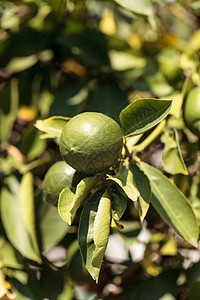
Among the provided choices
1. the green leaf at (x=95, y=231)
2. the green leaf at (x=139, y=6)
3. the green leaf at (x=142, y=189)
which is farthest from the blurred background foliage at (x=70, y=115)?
the green leaf at (x=95, y=231)

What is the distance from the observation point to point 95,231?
2.16 ft

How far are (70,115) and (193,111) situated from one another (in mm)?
363

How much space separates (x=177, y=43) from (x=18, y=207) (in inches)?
30.8

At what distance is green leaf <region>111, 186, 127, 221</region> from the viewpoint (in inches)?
27.1

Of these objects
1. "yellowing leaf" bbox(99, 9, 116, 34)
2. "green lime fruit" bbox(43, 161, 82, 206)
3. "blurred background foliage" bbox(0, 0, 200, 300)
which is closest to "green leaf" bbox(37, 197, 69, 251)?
"blurred background foliage" bbox(0, 0, 200, 300)

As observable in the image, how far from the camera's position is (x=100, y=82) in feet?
3.97

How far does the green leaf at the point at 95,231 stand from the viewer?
65 cm

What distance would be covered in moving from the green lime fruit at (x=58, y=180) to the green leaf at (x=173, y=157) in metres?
0.22

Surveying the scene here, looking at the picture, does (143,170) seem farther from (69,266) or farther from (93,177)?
(69,266)

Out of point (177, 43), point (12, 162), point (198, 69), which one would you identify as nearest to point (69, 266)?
point (12, 162)

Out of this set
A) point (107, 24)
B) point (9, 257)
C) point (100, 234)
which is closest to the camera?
point (100, 234)

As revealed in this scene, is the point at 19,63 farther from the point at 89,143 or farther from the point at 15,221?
the point at 89,143

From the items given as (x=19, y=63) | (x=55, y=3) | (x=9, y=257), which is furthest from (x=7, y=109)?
(x=9, y=257)

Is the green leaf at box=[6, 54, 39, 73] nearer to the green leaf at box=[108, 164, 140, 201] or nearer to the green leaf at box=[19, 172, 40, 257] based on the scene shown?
the green leaf at box=[19, 172, 40, 257]
